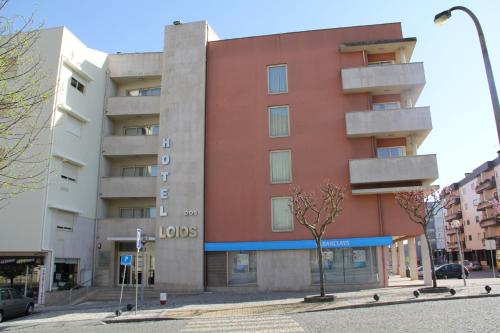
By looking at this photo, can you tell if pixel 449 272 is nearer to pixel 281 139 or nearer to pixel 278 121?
pixel 281 139

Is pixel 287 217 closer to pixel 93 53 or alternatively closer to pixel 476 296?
pixel 476 296

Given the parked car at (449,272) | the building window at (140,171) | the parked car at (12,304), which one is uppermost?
the building window at (140,171)

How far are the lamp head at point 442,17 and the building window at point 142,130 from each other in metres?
28.4

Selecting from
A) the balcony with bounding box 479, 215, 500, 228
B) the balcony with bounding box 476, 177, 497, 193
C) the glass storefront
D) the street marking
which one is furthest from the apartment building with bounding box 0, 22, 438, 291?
the balcony with bounding box 476, 177, 497, 193

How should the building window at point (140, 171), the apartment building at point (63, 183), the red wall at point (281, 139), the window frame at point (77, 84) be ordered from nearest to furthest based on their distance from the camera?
the apartment building at point (63, 183), the red wall at point (281, 139), the window frame at point (77, 84), the building window at point (140, 171)

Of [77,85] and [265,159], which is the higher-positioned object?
[77,85]

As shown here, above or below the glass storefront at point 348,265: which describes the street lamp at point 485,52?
above

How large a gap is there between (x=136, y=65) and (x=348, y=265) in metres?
21.8

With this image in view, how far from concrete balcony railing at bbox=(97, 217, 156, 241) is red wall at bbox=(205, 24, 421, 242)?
427 centimetres

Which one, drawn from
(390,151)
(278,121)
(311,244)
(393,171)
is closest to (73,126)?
(278,121)

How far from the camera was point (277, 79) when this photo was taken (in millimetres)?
33219

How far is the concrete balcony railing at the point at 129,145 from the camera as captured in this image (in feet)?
114

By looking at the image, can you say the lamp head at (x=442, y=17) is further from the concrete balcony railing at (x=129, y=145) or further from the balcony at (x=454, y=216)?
the balcony at (x=454, y=216)

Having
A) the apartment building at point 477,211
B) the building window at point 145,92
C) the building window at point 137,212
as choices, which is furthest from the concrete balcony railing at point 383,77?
the apartment building at point 477,211
